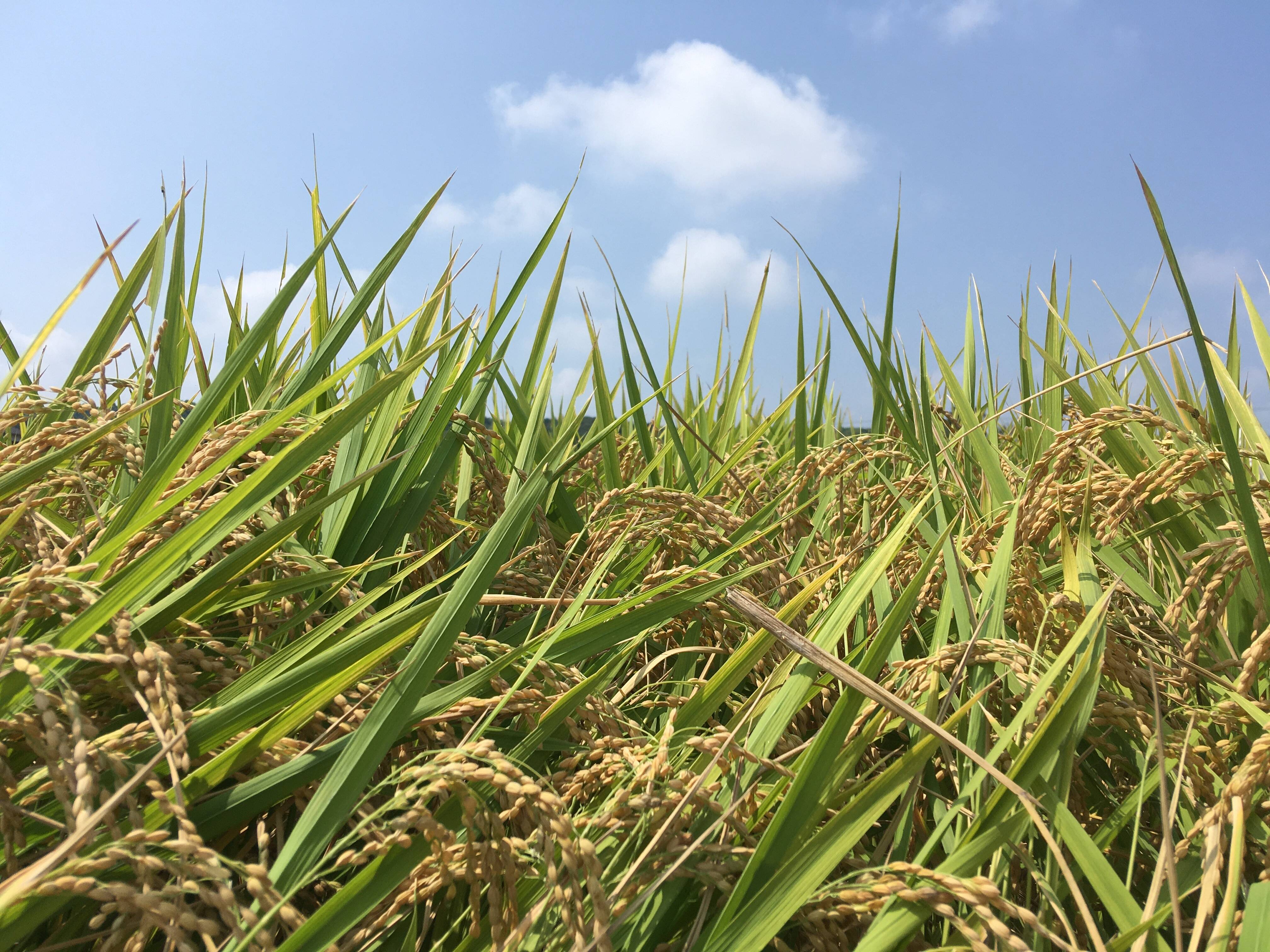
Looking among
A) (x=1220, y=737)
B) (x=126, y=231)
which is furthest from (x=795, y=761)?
(x=126, y=231)

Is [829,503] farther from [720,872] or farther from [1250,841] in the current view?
[720,872]

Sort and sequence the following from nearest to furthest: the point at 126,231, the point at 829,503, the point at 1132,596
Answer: the point at 126,231, the point at 1132,596, the point at 829,503

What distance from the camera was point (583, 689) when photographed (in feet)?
3.04

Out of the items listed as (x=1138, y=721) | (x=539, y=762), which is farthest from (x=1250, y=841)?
(x=539, y=762)

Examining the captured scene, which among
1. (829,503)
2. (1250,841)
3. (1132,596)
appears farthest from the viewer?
(829,503)

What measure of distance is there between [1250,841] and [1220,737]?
0.27 meters

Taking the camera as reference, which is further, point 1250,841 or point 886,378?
point 886,378

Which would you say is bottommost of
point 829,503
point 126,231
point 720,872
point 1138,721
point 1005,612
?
point 720,872

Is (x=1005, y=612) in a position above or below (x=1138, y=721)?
above

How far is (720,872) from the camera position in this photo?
805 millimetres

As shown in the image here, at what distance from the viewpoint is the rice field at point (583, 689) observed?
75 cm

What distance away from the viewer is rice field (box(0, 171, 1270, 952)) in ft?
2.45

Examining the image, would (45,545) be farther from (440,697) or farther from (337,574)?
(440,697)

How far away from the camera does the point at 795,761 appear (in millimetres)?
962
